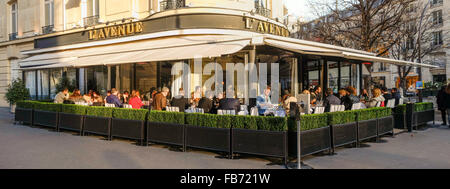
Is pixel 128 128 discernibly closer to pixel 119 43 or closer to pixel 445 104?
pixel 119 43

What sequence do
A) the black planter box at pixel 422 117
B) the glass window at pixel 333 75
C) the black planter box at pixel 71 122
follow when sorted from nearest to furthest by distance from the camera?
the black planter box at pixel 71 122
the black planter box at pixel 422 117
the glass window at pixel 333 75

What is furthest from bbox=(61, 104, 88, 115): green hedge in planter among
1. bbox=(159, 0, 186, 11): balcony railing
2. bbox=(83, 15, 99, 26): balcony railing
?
bbox=(83, 15, 99, 26): balcony railing

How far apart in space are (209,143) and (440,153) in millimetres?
4760

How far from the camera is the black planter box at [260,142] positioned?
559 cm

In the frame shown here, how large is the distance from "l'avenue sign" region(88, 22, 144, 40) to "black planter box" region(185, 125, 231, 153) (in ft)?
29.8

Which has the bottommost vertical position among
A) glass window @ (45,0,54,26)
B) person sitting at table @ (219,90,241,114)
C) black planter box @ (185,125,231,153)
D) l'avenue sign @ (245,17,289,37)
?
black planter box @ (185,125,231,153)

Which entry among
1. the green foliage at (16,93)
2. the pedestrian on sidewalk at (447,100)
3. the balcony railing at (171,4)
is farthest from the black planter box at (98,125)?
the green foliage at (16,93)

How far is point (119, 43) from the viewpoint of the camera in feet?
50.0

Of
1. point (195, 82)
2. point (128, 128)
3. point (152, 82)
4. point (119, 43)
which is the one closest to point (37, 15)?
point (119, 43)

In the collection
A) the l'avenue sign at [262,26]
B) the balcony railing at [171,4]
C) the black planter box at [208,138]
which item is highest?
the balcony railing at [171,4]

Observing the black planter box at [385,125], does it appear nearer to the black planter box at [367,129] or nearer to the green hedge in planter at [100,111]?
the black planter box at [367,129]

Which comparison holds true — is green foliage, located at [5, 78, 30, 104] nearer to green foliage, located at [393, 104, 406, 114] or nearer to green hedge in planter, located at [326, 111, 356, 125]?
green hedge in planter, located at [326, 111, 356, 125]

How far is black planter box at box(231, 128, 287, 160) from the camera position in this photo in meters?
5.59

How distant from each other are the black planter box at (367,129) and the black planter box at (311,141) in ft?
4.13
